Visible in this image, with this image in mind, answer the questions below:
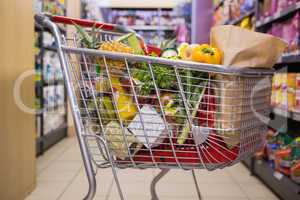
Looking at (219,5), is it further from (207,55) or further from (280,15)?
(207,55)

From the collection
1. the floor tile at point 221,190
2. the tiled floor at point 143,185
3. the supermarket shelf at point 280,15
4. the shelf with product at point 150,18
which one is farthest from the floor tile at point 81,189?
the shelf with product at point 150,18

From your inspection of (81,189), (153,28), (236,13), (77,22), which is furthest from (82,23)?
(153,28)

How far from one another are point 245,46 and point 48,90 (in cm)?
310

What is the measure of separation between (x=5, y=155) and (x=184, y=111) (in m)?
1.17

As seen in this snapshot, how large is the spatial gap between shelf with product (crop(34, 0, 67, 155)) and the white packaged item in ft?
7.85

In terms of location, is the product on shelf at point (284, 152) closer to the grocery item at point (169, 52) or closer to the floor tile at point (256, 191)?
the floor tile at point (256, 191)

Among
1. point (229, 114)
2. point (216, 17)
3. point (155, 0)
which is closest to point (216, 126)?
point (229, 114)

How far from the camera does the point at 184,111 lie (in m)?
1.20

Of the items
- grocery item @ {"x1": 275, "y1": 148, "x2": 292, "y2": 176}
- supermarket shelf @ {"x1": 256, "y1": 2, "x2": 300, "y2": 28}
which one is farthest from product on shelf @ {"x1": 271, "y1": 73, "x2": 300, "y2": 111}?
supermarket shelf @ {"x1": 256, "y1": 2, "x2": 300, "y2": 28}

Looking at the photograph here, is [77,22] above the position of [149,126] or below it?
above

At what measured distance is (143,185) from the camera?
2711 millimetres

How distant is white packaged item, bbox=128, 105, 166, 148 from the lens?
119 centimetres

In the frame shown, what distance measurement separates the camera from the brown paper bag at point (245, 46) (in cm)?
118

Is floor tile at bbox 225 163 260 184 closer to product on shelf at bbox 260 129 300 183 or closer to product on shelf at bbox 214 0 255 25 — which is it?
product on shelf at bbox 260 129 300 183
